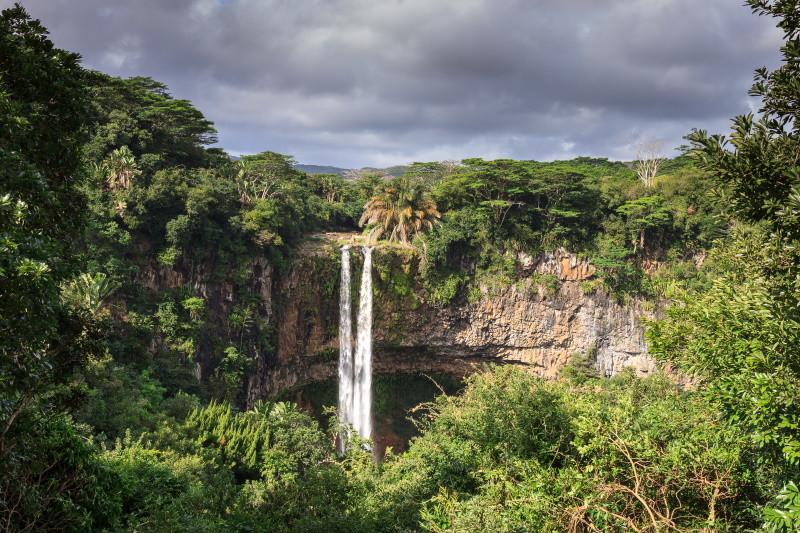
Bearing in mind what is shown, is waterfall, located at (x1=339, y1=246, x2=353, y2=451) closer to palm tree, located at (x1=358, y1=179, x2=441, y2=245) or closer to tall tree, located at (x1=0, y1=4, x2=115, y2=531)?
palm tree, located at (x1=358, y1=179, x2=441, y2=245)

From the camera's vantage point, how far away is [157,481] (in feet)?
23.0

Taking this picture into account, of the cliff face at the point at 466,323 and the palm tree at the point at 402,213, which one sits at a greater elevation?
the palm tree at the point at 402,213

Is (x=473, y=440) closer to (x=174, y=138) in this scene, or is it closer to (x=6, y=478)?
(x=6, y=478)

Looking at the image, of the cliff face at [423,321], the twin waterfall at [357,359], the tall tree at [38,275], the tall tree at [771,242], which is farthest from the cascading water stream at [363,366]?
the tall tree at [771,242]

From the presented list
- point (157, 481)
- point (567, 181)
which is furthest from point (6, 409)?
point (567, 181)

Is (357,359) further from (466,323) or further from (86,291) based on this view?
(86,291)

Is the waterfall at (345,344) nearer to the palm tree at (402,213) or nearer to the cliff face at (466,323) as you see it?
the cliff face at (466,323)

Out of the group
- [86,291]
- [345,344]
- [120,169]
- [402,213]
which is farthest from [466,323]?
[86,291]

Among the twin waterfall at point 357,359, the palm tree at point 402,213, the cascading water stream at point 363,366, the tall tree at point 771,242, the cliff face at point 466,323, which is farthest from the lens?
the palm tree at point 402,213

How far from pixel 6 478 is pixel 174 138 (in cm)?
2032

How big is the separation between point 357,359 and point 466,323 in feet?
21.1

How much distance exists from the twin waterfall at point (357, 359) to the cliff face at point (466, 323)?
0.48m

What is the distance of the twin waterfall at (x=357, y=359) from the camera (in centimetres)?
2414

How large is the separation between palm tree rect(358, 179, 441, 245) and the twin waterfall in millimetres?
2249
